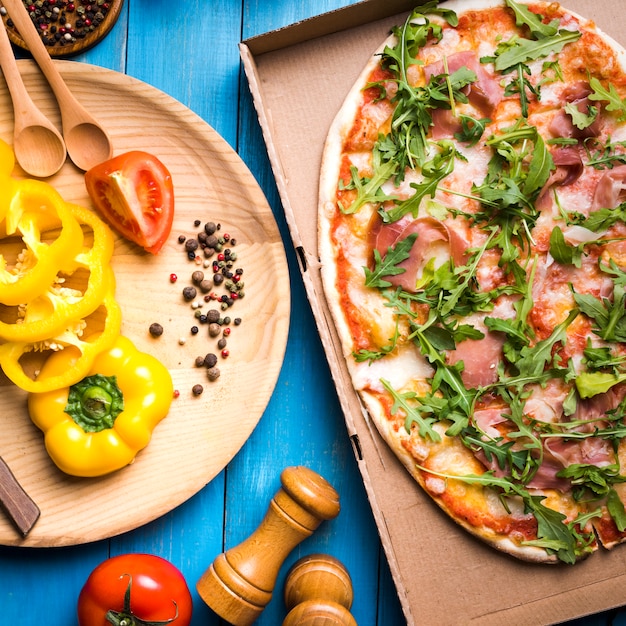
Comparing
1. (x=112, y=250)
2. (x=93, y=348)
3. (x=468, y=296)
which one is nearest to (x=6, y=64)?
(x=112, y=250)

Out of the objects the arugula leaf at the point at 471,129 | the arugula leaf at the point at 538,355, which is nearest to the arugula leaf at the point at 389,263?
the arugula leaf at the point at 471,129

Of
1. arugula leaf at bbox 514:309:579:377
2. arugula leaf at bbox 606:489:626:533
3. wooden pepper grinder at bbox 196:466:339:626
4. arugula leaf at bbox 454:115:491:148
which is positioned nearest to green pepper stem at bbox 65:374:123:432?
wooden pepper grinder at bbox 196:466:339:626

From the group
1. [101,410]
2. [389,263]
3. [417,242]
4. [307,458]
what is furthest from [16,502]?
[417,242]

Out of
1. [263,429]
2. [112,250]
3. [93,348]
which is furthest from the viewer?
[263,429]

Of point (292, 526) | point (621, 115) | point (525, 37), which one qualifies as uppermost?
point (525, 37)

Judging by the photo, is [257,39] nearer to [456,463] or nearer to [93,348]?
[93,348]

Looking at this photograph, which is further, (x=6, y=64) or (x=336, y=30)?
(x=336, y=30)
